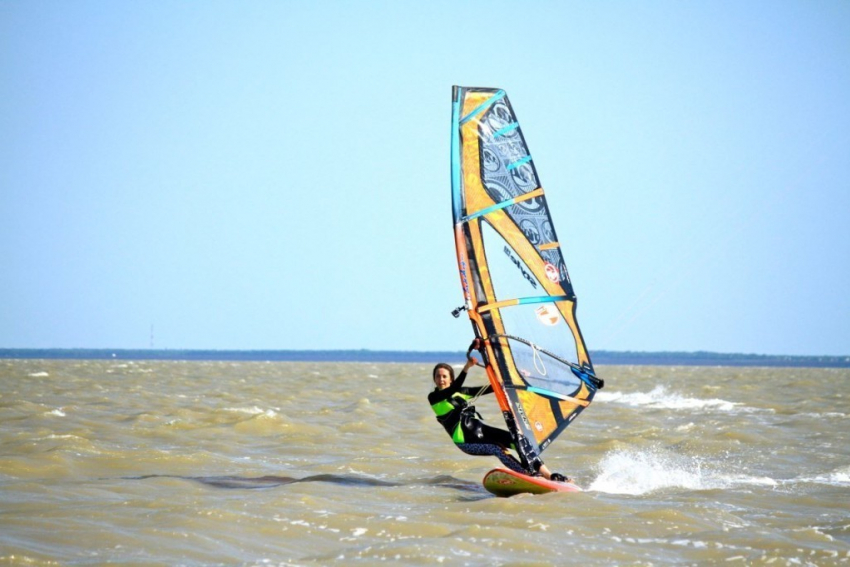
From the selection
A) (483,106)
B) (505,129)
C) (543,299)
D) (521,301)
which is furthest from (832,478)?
(483,106)

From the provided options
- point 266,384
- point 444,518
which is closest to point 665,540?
point 444,518

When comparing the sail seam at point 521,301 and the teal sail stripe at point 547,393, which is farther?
the teal sail stripe at point 547,393

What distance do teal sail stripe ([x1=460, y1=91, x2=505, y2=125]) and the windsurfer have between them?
2.04 meters

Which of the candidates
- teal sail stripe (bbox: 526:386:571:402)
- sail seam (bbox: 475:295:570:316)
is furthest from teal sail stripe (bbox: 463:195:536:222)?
teal sail stripe (bbox: 526:386:571:402)

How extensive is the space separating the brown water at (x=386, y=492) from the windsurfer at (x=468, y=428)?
39 centimetres

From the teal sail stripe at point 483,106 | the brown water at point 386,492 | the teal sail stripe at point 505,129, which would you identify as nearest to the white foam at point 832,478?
the brown water at point 386,492

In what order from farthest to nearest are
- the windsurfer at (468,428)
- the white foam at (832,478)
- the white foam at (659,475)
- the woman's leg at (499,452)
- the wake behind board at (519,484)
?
1. the white foam at (832,478)
2. the white foam at (659,475)
3. the woman's leg at (499,452)
4. the windsurfer at (468,428)
5. the wake behind board at (519,484)

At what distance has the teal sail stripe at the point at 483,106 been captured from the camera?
343 inches

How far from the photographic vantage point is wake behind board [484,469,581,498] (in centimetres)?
824

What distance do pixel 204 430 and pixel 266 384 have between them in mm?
12809

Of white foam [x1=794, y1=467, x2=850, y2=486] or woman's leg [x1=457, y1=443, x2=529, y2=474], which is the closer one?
woman's leg [x1=457, y1=443, x2=529, y2=474]

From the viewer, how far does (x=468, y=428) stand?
8.58 meters

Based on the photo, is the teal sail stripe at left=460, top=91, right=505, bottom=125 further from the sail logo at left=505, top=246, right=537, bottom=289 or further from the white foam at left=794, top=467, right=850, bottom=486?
the white foam at left=794, top=467, right=850, bottom=486

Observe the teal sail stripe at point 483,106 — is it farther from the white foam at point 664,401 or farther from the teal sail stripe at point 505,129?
the white foam at point 664,401
